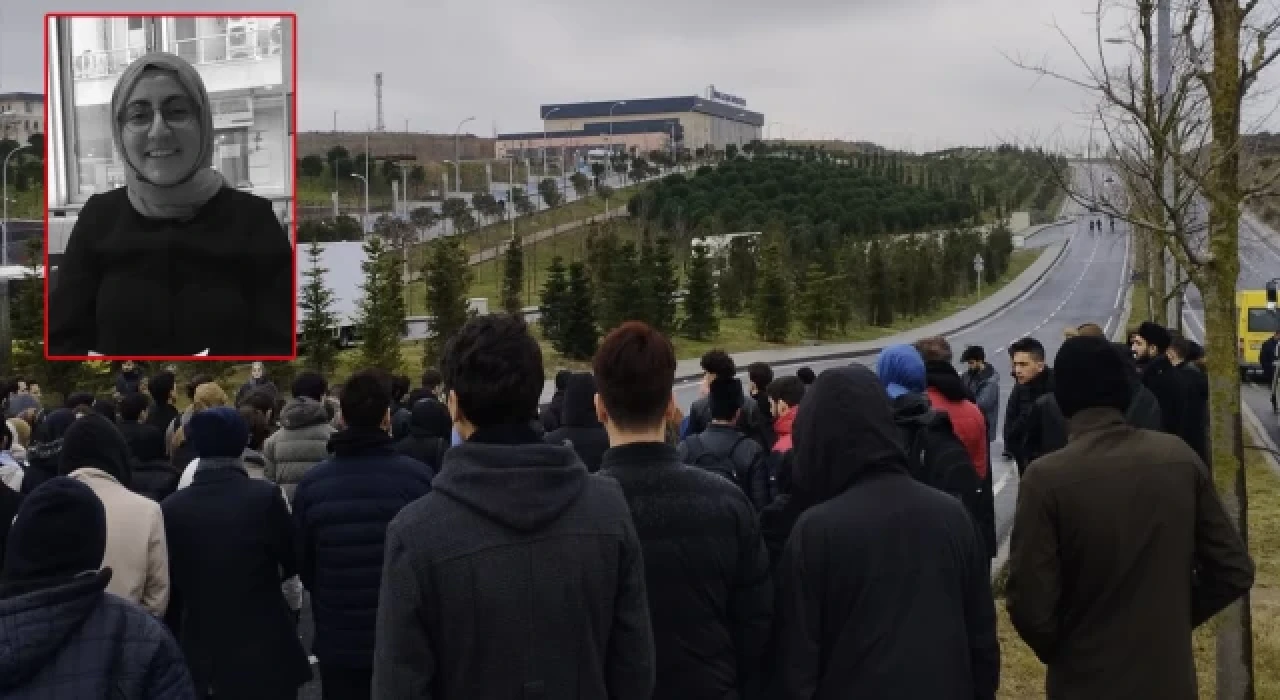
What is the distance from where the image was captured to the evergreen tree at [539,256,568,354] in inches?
1186

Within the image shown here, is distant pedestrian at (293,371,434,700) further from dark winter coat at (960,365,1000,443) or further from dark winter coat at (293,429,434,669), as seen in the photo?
dark winter coat at (960,365,1000,443)

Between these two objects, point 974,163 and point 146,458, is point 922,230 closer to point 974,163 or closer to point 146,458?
point 974,163

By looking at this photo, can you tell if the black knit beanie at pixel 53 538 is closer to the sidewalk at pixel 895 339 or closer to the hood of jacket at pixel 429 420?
the hood of jacket at pixel 429 420

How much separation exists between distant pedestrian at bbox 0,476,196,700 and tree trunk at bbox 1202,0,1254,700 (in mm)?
4062

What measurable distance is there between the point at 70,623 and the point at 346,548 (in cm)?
171

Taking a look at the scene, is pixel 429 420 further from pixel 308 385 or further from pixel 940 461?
pixel 940 461

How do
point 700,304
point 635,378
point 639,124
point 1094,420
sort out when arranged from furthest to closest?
point 639,124
point 700,304
point 1094,420
point 635,378

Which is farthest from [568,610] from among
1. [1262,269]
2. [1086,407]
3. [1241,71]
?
[1262,269]

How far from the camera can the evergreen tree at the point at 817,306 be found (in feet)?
123

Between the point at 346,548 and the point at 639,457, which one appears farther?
the point at 346,548

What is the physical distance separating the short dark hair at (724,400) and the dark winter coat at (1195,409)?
13.7ft

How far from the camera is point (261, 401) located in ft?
27.9

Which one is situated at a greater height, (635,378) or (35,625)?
(635,378)

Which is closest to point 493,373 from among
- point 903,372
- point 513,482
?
point 513,482
